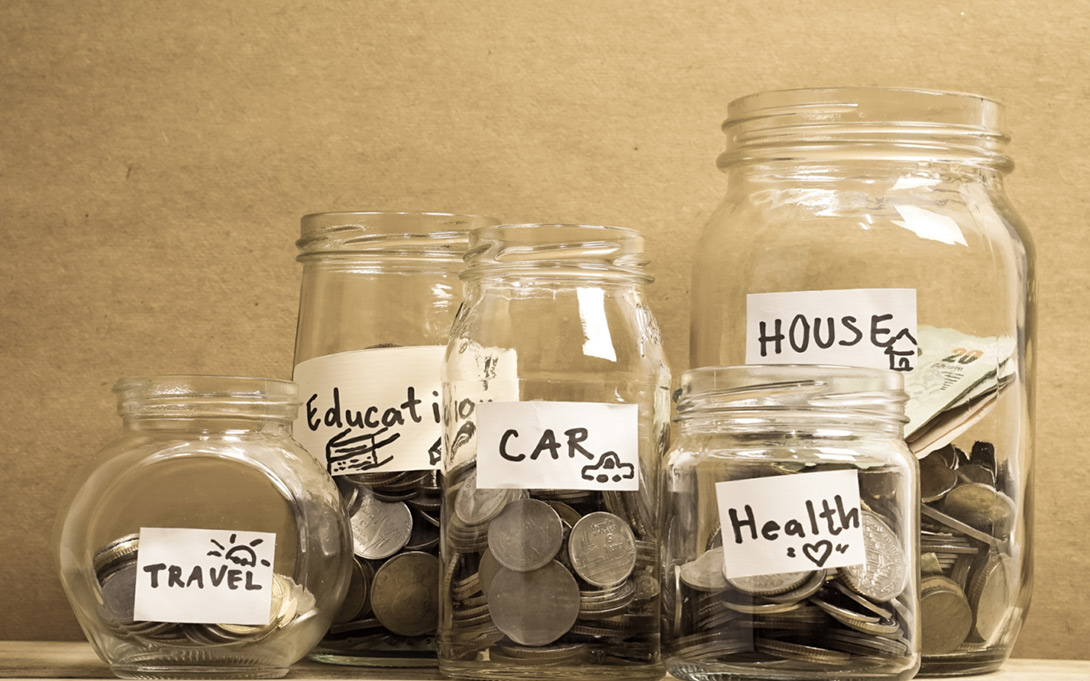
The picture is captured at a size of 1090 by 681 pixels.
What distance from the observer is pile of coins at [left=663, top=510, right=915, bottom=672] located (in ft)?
2.26

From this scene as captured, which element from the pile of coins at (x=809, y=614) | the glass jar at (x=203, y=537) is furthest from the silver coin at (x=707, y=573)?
the glass jar at (x=203, y=537)

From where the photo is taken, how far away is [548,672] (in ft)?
2.37

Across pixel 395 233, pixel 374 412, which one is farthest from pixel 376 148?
pixel 374 412

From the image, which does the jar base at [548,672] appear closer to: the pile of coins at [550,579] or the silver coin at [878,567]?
the pile of coins at [550,579]

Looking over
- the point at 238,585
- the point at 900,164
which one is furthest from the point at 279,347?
the point at 900,164

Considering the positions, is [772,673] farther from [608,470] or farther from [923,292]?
[923,292]

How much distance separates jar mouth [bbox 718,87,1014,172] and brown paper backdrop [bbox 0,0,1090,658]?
20 cm

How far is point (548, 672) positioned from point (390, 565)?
0.16 meters

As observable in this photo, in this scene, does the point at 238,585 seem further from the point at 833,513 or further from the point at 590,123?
the point at 590,123

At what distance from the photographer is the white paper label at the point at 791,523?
2.26 feet

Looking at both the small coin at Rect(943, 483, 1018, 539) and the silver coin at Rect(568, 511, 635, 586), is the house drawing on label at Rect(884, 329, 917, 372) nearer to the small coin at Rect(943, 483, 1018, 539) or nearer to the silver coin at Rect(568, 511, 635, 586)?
the small coin at Rect(943, 483, 1018, 539)

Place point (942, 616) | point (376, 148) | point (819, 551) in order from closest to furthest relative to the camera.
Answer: point (819, 551) → point (942, 616) → point (376, 148)

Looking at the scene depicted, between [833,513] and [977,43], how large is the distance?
22.0 inches

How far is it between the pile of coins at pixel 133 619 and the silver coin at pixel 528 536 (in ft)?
0.46
